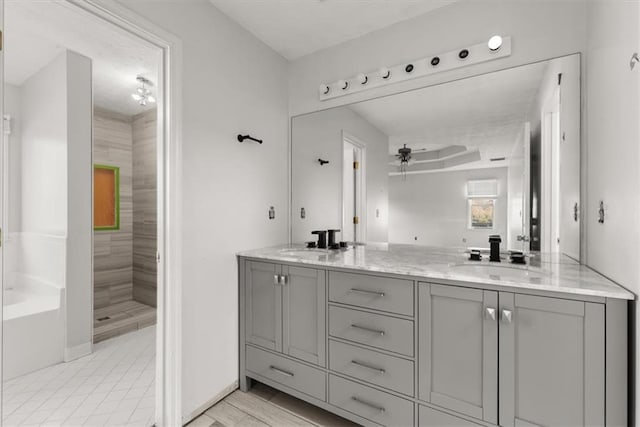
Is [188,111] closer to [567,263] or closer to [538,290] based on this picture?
[538,290]

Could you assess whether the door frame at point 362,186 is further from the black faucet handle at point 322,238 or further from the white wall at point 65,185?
the white wall at point 65,185

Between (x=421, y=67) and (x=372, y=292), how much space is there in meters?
1.51

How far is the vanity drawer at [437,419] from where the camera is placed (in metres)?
1.31

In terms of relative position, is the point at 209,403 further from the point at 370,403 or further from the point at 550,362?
the point at 550,362

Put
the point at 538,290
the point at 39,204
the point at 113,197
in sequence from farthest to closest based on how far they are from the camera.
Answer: the point at 113,197
the point at 39,204
the point at 538,290

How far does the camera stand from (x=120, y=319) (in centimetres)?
319

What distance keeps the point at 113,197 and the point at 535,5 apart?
448 cm

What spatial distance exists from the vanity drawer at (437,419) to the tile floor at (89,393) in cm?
154

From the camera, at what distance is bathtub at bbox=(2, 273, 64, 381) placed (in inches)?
83.1

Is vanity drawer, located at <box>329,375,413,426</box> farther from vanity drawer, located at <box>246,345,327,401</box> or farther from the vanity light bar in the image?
the vanity light bar

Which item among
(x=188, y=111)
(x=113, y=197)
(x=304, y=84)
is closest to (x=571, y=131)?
(x=304, y=84)

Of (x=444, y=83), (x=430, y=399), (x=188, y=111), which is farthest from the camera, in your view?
(x=444, y=83)

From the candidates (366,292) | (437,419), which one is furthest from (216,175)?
(437,419)

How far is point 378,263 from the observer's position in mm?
1599
